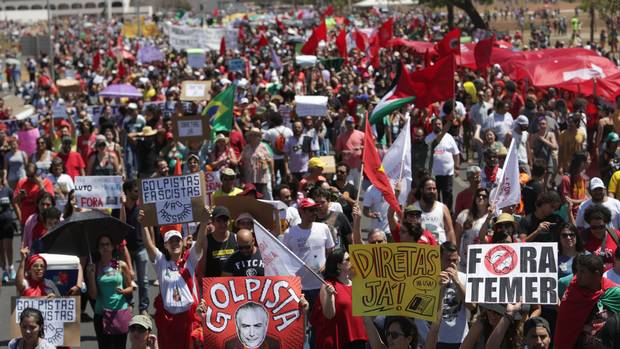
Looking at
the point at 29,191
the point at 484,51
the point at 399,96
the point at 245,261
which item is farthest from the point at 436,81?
the point at 484,51

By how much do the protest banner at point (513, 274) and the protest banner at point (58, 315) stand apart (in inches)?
107

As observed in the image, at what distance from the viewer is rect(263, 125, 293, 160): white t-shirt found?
16.1 metres

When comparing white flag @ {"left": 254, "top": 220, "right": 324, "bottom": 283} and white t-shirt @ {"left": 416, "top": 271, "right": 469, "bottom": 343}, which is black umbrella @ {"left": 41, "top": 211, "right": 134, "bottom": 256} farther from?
white t-shirt @ {"left": 416, "top": 271, "right": 469, "bottom": 343}

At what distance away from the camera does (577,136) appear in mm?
15516

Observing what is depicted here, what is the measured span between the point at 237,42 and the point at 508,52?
2079cm

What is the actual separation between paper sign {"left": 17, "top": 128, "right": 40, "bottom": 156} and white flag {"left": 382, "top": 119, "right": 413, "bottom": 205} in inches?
330

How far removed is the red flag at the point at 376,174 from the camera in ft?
34.1

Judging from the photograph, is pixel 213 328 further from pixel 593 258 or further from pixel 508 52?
pixel 508 52

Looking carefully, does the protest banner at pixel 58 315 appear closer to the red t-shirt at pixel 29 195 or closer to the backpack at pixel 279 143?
the red t-shirt at pixel 29 195

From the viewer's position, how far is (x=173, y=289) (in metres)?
8.73

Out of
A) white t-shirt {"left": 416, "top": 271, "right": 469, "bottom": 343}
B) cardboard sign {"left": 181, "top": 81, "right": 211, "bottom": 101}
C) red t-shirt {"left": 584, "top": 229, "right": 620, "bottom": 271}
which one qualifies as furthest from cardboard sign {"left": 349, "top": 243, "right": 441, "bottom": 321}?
cardboard sign {"left": 181, "top": 81, "right": 211, "bottom": 101}

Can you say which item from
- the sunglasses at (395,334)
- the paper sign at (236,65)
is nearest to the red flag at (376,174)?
the sunglasses at (395,334)

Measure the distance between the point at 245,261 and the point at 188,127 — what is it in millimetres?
7489

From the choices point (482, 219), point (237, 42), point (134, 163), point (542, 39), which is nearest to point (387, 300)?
point (482, 219)
